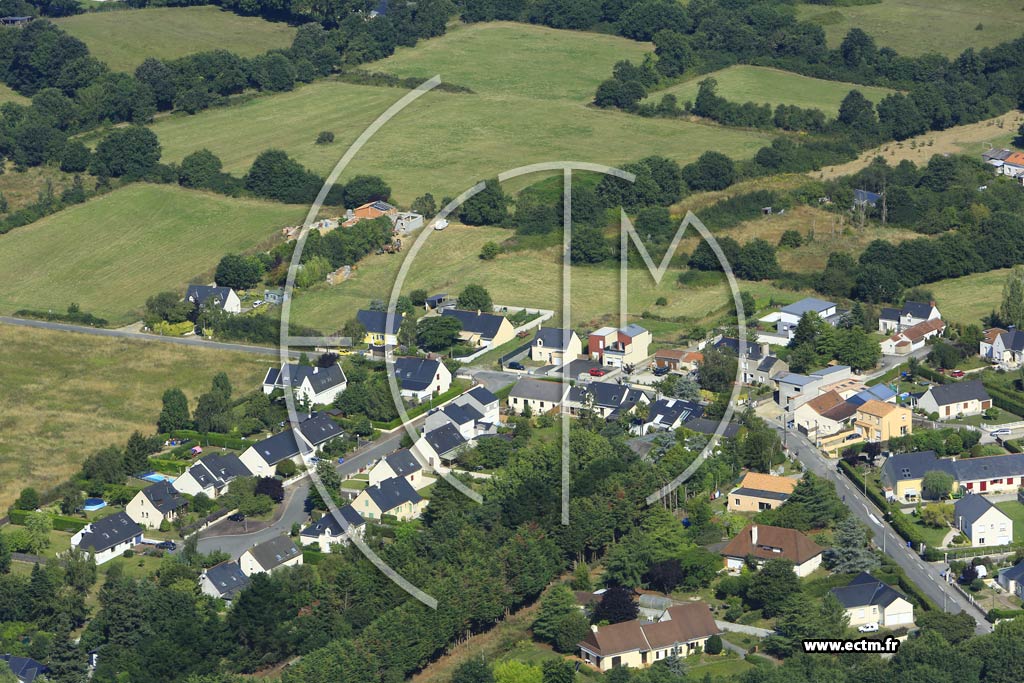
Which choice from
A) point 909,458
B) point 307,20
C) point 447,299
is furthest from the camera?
point 307,20

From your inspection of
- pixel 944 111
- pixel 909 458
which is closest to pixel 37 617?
pixel 909 458

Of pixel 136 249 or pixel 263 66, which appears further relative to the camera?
pixel 263 66

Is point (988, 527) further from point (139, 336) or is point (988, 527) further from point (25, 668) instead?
point (139, 336)

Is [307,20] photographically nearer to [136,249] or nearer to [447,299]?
[136,249]

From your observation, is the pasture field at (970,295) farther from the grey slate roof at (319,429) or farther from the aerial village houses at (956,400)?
the grey slate roof at (319,429)

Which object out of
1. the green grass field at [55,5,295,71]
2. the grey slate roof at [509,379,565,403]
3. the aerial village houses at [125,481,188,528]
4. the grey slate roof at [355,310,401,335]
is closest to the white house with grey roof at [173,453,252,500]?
the aerial village houses at [125,481,188,528]

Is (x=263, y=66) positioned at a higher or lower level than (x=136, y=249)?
higher

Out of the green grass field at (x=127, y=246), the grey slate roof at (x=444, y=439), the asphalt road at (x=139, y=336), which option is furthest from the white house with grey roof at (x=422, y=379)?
the green grass field at (x=127, y=246)
